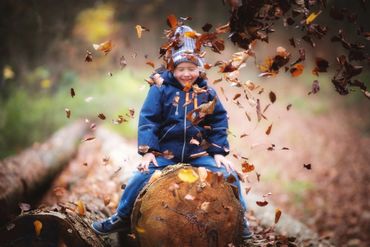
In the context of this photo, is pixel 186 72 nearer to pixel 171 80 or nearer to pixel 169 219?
pixel 171 80

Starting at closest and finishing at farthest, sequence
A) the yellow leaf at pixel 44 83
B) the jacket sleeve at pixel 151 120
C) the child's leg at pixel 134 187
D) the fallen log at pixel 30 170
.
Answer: the child's leg at pixel 134 187 < the jacket sleeve at pixel 151 120 < the fallen log at pixel 30 170 < the yellow leaf at pixel 44 83

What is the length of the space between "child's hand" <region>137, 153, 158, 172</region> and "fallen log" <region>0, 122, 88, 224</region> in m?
1.25

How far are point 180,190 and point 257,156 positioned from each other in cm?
759

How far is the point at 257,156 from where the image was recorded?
999 cm

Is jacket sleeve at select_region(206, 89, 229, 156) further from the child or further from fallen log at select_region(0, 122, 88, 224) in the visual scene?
fallen log at select_region(0, 122, 88, 224)

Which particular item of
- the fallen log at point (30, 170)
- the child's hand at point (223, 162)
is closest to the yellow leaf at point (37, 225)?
the fallen log at point (30, 170)

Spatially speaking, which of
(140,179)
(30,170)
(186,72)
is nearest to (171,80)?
(186,72)

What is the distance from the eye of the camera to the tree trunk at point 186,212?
8.75ft

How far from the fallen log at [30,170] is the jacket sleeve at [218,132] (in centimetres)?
199

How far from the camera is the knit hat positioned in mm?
3252

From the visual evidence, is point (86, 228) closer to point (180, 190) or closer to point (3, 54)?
point (180, 190)

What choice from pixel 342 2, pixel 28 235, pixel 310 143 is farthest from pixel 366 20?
pixel 28 235

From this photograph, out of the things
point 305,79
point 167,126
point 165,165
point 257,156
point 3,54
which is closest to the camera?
point 165,165

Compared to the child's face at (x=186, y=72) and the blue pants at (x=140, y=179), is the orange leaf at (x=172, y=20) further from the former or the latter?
the blue pants at (x=140, y=179)
